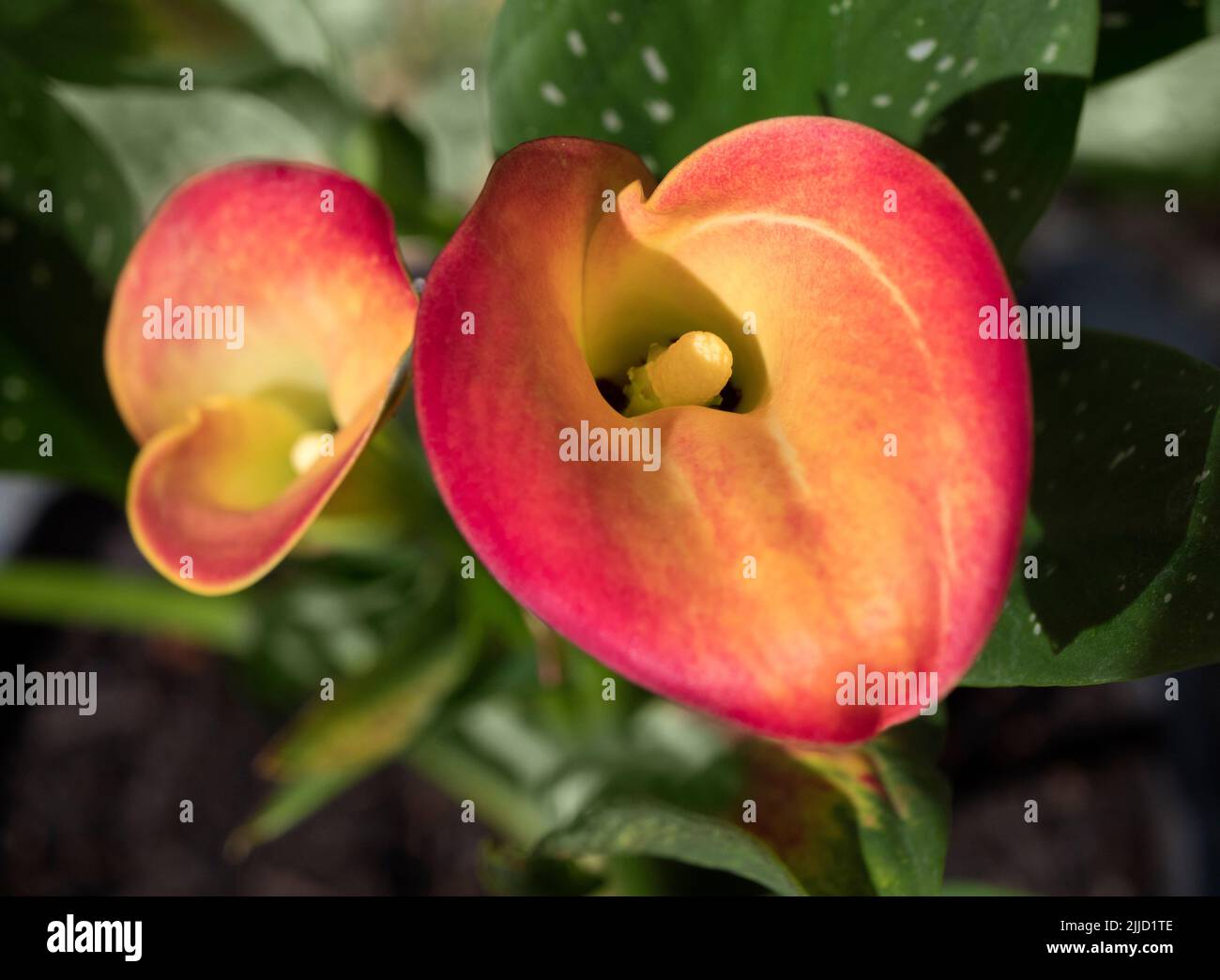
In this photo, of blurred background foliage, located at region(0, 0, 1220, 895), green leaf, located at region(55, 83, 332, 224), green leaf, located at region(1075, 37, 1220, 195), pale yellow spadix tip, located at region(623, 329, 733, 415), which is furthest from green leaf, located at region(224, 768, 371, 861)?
green leaf, located at region(1075, 37, 1220, 195)

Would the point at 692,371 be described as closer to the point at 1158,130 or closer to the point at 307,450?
the point at 307,450

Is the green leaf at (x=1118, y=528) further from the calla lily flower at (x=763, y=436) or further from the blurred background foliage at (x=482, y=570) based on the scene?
the calla lily flower at (x=763, y=436)

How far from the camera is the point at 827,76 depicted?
444 mm

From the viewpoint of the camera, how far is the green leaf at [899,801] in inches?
16.4

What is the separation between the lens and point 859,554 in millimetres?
313

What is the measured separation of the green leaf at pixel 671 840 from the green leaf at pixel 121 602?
38 cm

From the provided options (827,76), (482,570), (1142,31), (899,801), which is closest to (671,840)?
(899,801)

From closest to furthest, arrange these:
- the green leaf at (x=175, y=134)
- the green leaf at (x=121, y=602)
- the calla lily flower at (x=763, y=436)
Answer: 1. the calla lily flower at (x=763, y=436)
2. the green leaf at (x=121, y=602)
3. the green leaf at (x=175, y=134)

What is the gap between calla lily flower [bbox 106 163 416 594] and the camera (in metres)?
0.40

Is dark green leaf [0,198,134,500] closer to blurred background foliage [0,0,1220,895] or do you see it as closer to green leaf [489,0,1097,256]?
blurred background foliage [0,0,1220,895]
